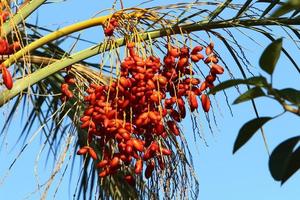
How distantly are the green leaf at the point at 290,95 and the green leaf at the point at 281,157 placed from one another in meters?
0.05

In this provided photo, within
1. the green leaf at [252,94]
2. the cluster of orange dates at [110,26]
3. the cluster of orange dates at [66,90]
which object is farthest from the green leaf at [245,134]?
the cluster of orange dates at [66,90]

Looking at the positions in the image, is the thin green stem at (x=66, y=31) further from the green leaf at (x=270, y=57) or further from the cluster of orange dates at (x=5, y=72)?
the green leaf at (x=270, y=57)

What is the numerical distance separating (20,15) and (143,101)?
547 mm

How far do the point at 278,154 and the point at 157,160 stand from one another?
1.35 metres

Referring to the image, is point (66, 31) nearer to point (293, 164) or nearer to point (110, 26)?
point (110, 26)

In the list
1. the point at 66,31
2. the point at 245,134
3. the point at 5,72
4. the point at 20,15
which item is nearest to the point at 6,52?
the point at 5,72

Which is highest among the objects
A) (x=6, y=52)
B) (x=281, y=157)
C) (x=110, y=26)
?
(x=110, y=26)

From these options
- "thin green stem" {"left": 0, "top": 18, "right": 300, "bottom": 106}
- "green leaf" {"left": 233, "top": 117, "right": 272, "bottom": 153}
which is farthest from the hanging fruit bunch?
"green leaf" {"left": 233, "top": 117, "right": 272, "bottom": 153}

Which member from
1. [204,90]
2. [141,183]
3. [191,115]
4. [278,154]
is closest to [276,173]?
[278,154]

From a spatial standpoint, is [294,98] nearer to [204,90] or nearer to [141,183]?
[204,90]

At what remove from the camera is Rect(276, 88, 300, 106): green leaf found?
2.83 feet

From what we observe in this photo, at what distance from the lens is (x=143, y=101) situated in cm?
193

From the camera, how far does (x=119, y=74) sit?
2041 millimetres

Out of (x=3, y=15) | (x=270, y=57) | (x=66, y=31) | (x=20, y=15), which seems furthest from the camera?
(x=66, y=31)
